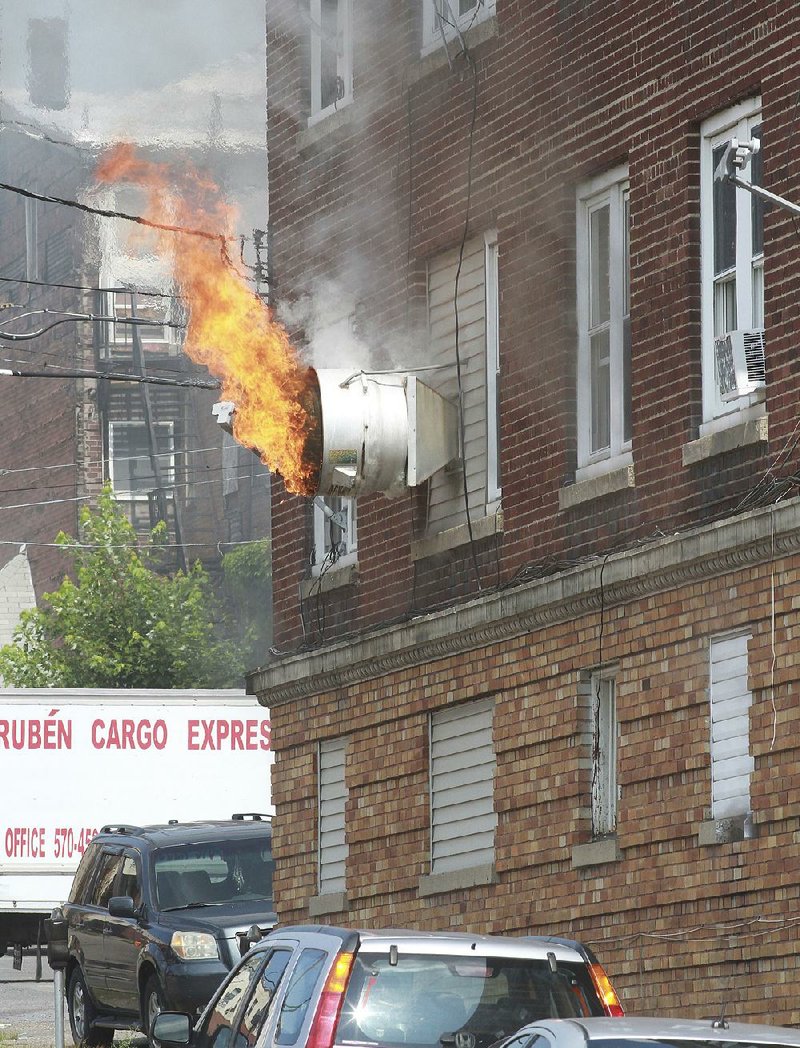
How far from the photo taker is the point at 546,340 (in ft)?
55.2

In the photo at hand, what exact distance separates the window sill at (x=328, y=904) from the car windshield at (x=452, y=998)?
976cm

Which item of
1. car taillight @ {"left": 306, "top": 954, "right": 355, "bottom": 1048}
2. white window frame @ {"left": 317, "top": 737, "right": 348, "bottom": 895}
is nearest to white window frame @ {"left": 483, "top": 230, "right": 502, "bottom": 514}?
white window frame @ {"left": 317, "top": 737, "right": 348, "bottom": 895}

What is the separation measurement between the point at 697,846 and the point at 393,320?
19.8 ft

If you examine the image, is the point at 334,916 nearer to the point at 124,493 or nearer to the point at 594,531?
the point at 594,531

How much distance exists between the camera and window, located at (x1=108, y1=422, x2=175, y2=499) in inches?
2184

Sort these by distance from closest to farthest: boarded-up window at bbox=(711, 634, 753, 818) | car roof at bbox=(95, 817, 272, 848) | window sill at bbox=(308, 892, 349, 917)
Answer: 1. boarded-up window at bbox=(711, 634, 753, 818)
2. window sill at bbox=(308, 892, 349, 917)
3. car roof at bbox=(95, 817, 272, 848)

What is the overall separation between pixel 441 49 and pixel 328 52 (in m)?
2.44

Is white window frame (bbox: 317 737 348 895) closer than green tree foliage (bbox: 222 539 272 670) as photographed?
Yes

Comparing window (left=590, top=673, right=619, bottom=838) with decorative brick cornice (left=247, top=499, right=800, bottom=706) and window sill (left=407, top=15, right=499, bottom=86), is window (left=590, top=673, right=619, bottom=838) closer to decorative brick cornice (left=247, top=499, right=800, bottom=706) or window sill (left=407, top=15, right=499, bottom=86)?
decorative brick cornice (left=247, top=499, right=800, bottom=706)

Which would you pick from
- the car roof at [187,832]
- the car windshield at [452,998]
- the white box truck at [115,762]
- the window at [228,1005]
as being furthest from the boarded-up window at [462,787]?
the white box truck at [115,762]

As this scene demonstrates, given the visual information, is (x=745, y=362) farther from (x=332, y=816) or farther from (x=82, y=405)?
(x=82, y=405)

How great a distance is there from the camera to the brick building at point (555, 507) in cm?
1425

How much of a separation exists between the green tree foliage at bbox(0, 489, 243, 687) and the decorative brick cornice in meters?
22.5

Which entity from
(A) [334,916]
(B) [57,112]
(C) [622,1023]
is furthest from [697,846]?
(B) [57,112]
